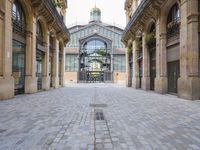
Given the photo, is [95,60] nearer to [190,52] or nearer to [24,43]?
[24,43]

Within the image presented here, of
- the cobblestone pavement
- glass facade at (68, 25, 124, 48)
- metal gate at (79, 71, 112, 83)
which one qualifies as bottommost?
the cobblestone pavement

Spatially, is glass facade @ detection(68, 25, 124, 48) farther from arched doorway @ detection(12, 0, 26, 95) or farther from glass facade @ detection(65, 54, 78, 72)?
arched doorway @ detection(12, 0, 26, 95)

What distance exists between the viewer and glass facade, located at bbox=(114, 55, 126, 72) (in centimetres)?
5369

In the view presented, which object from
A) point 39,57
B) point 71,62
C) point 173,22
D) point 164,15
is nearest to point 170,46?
point 173,22

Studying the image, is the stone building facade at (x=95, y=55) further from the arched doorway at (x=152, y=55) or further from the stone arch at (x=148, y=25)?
the stone arch at (x=148, y=25)

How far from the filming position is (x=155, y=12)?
16625 millimetres

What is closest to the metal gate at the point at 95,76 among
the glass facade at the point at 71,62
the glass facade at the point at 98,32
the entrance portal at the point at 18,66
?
the glass facade at the point at 71,62

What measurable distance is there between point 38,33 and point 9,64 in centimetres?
767

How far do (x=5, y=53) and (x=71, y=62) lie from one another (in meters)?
41.1

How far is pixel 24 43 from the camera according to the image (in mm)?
15219

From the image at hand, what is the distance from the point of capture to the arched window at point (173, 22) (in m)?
14.1

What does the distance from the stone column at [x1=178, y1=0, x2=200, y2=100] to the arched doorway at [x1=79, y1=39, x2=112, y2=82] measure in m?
41.1

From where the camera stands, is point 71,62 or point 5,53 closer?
point 5,53

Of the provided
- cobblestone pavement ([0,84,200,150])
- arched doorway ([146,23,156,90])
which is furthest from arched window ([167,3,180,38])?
cobblestone pavement ([0,84,200,150])
